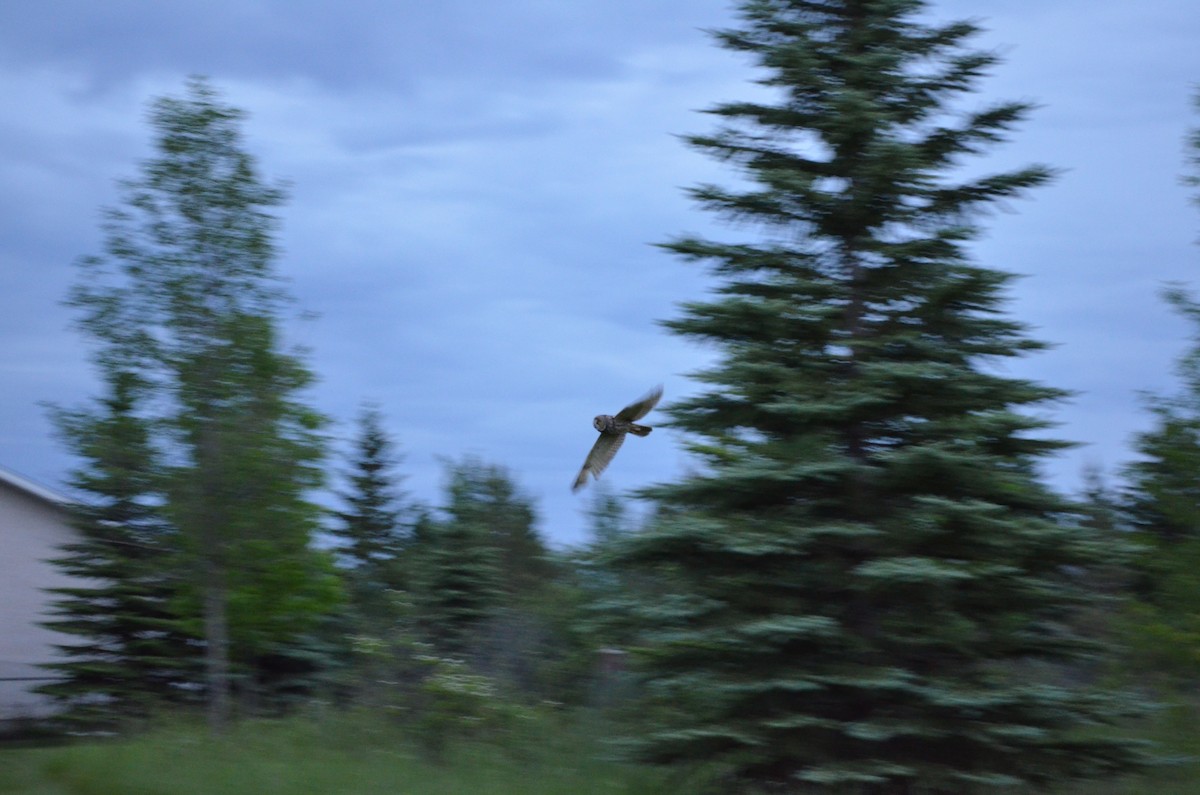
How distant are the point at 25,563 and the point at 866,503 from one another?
23568mm

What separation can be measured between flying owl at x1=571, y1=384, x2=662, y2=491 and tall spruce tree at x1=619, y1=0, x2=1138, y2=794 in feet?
1.11

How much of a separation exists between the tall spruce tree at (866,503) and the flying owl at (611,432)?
34 cm

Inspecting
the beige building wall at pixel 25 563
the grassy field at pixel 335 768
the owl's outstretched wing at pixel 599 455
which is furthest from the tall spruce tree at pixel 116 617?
the owl's outstretched wing at pixel 599 455

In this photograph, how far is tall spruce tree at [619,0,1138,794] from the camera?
10.6m

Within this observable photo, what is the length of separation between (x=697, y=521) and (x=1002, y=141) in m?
5.11

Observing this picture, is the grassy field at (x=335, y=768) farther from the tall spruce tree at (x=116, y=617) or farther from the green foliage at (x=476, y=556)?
the tall spruce tree at (x=116, y=617)

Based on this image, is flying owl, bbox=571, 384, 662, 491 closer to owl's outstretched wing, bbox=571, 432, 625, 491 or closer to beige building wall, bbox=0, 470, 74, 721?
owl's outstretched wing, bbox=571, 432, 625, 491

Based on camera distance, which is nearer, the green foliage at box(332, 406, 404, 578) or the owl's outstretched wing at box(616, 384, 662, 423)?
the owl's outstretched wing at box(616, 384, 662, 423)

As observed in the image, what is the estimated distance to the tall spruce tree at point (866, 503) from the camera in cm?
1057

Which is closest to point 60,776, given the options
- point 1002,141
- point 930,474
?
point 930,474

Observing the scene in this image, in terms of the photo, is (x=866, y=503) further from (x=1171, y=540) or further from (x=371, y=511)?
(x=371, y=511)

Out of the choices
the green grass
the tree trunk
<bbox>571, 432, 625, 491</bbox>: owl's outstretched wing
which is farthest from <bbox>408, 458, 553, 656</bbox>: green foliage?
<bbox>571, 432, 625, 491</bbox>: owl's outstretched wing

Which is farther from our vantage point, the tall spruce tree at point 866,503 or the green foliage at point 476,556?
the green foliage at point 476,556

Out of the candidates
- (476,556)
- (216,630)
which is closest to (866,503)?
(216,630)
